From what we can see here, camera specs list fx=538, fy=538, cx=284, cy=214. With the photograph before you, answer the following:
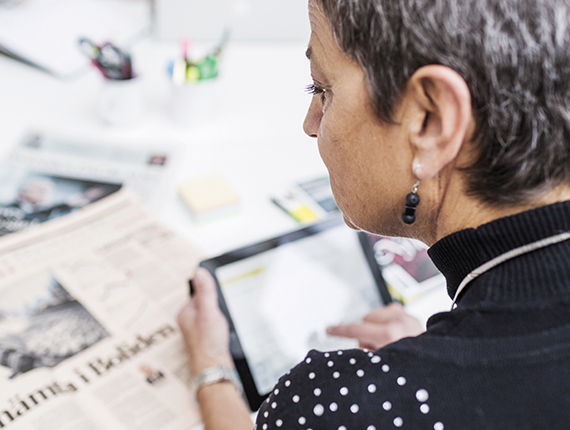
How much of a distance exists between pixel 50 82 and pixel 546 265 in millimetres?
1046

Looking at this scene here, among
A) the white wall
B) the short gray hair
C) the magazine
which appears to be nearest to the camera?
the short gray hair

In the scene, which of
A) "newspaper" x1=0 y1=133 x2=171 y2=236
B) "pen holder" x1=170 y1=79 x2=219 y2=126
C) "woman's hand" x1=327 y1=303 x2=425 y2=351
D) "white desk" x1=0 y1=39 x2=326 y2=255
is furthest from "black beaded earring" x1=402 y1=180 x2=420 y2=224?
"pen holder" x1=170 y1=79 x2=219 y2=126

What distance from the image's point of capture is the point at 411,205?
0.49 metres

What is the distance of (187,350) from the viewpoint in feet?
2.19

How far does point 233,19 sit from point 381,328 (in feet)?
2.96

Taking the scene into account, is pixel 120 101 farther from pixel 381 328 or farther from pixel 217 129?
pixel 381 328

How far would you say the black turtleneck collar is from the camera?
16.0 inches

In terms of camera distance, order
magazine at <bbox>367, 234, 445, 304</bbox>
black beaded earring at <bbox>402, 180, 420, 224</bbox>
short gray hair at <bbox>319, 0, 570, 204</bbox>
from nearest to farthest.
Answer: short gray hair at <bbox>319, 0, 570, 204</bbox> < black beaded earring at <bbox>402, 180, 420, 224</bbox> < magazine at <bbox>367, 234, 445, 304</bbox>

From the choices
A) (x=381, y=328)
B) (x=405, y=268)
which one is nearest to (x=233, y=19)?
(x=405, y=268)

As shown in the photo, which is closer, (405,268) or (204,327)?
(204,327)

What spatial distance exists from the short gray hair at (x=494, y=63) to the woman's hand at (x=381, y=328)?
30 centimetres

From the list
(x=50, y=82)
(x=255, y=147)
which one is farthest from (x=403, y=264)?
(x=50, y=82)

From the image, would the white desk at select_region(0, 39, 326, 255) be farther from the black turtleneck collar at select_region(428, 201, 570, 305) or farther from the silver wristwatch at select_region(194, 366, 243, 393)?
the black turtleneck collar at select_region(428, 201, 570, 305)

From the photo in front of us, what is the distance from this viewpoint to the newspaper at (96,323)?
0.59 meters
